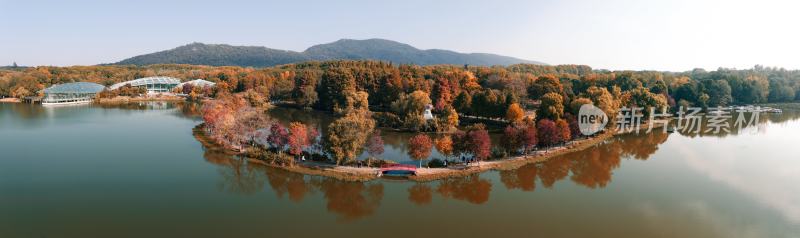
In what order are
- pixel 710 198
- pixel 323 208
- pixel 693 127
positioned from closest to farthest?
pixel 323 208, pixel 710 198, pixel 693 127

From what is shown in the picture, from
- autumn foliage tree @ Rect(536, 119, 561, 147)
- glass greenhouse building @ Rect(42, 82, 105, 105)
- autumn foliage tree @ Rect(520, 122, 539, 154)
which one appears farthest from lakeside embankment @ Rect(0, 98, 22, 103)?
autumn foliage tree @ Rect(536, 119, 561, 147)

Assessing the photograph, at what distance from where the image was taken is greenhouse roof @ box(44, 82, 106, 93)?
6044cm

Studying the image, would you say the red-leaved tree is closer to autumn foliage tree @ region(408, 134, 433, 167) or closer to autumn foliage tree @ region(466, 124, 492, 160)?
autumn foliage tree @ region(408, 134, 433, 167)

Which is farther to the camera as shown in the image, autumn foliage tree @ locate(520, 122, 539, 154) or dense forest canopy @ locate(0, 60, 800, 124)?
dense forest canopy @ locate(0, 60, 800, 124)

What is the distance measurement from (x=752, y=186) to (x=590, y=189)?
8682 millimetres

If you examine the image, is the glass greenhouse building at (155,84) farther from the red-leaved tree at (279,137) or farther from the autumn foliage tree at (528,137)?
the autumn foliage tree at (528,137)

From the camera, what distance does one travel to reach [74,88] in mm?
62156

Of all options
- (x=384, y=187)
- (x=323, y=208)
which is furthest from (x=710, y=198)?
(x=323, y=208)

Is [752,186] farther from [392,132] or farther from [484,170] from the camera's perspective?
[392,132]

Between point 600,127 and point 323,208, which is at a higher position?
point 600,127

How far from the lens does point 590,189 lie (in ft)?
64.4

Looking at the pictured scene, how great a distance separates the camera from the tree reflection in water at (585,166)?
2072 centimetres

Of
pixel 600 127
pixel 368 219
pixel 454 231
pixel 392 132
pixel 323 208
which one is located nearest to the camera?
pixel 454 231

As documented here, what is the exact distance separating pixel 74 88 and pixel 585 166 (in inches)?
2916
